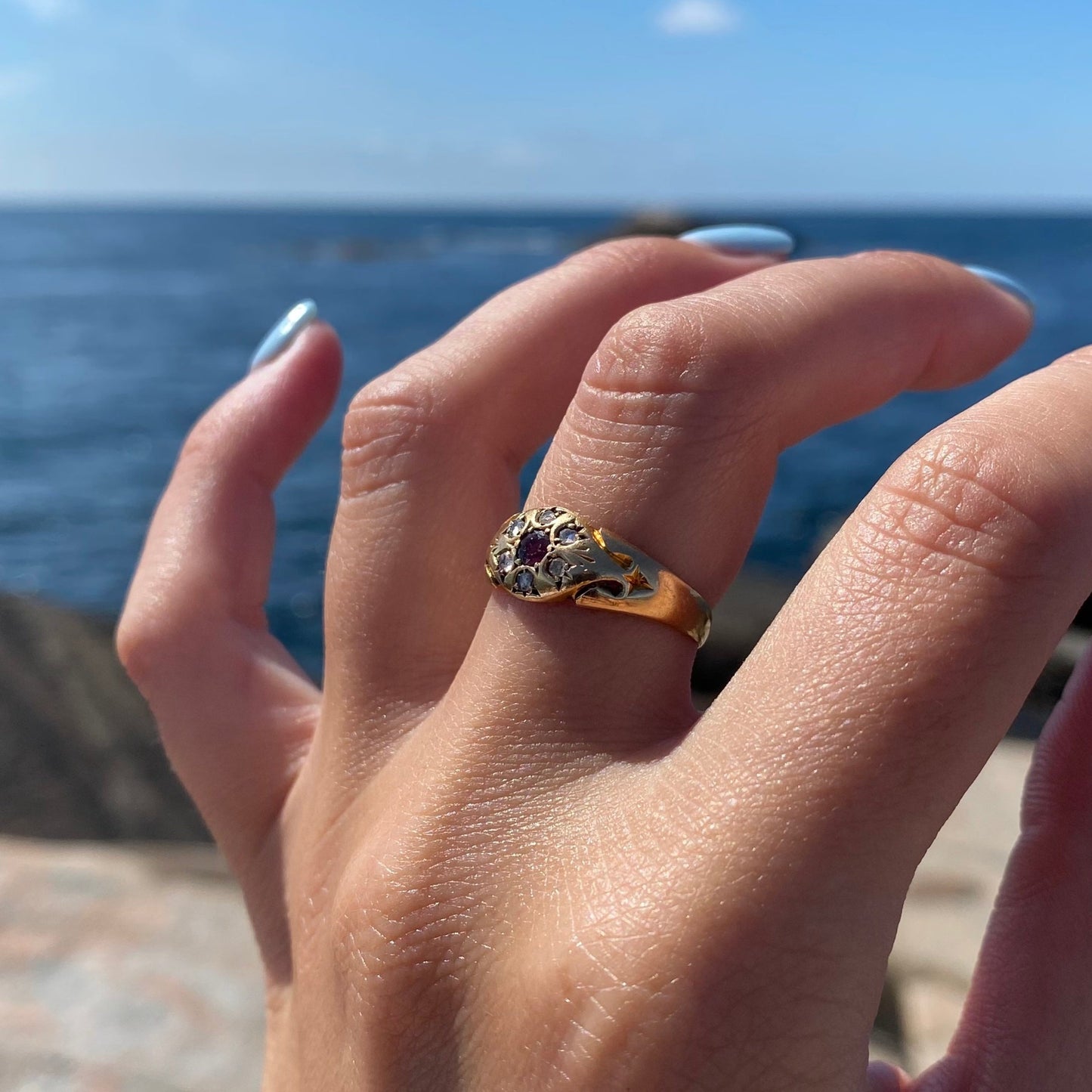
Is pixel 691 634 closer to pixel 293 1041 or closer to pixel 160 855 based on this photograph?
pixel 293 1041

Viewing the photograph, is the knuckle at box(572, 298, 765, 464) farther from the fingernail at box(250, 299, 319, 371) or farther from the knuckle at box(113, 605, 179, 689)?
the fingernail at box(250, 299, 319, 371)

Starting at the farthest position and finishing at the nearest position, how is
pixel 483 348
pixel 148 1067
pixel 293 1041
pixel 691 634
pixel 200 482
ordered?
pixel 148 1067
pixel 200 482
pixel 483 348
pixel 293 1041
pixel 691 634

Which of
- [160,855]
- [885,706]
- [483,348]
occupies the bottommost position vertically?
[160,855]

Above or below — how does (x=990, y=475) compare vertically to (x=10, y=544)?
above

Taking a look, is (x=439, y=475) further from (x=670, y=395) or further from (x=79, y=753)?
(x=79, y=753)

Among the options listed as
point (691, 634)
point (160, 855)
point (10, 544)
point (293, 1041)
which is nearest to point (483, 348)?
point (691, 634)

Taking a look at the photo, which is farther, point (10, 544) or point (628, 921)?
point (10, 544)
